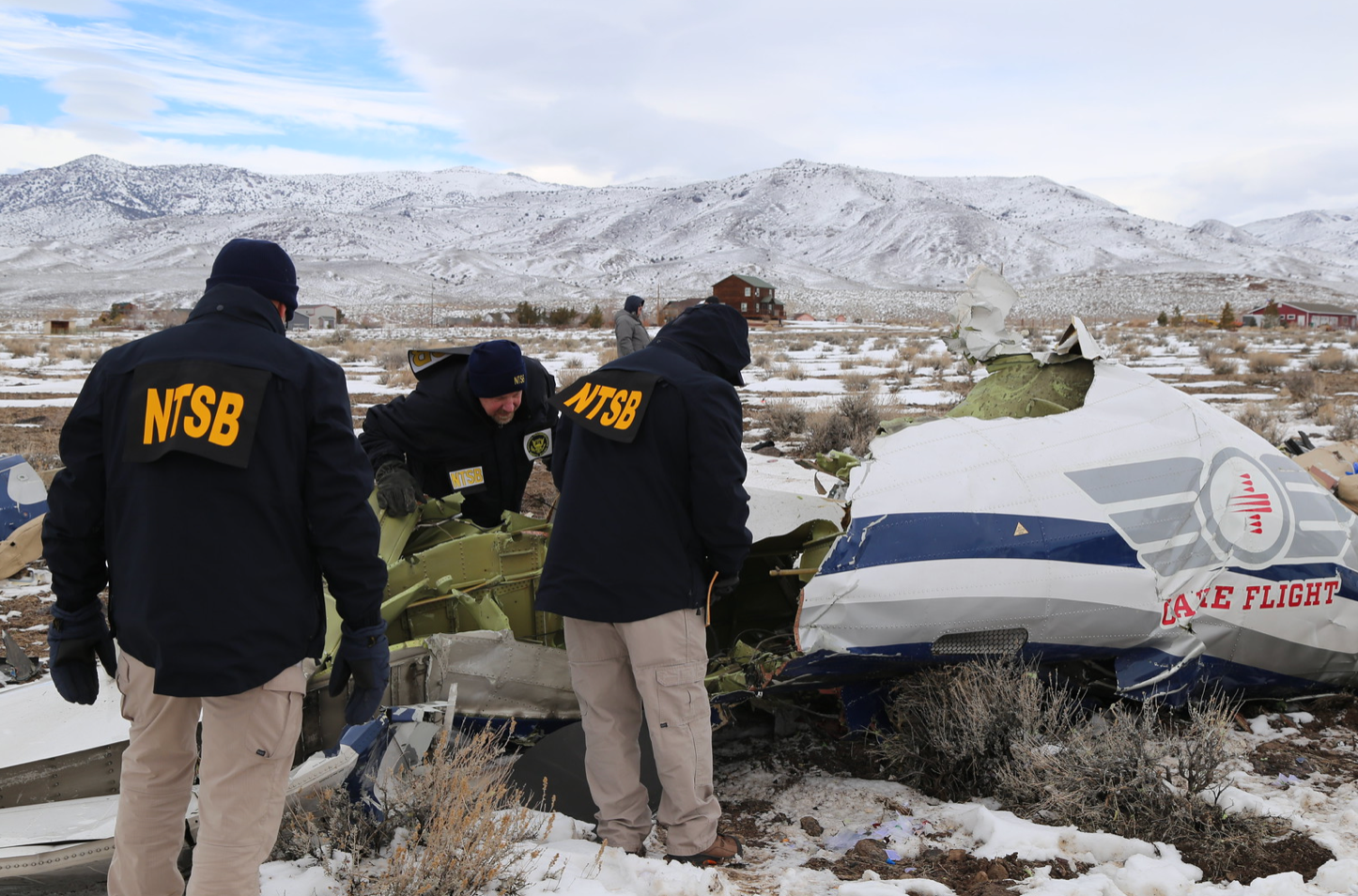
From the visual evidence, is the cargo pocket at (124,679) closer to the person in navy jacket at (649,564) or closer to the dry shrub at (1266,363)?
the person in navy jacket at (649,564)

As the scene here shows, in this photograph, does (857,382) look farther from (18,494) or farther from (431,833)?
(431,833)

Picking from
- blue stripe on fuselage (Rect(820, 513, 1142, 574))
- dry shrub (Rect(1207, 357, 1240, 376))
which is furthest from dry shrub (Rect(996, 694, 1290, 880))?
dry shrub (Rect(1207, 357, 1240, 376))

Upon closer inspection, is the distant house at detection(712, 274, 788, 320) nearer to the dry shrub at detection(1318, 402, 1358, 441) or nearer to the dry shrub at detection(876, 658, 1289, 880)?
the dry shrub at detection(1318, 402, 1358, 441)

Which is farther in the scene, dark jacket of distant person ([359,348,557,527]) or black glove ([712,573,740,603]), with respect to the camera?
dark jacket of distant person ([359,348,557,527])

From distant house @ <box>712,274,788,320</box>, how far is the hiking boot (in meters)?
46.2

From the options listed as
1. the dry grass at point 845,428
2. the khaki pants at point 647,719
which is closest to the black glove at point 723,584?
the khaki pants at point 647,719

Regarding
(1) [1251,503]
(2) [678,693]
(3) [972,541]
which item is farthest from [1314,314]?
(2) [678,693]

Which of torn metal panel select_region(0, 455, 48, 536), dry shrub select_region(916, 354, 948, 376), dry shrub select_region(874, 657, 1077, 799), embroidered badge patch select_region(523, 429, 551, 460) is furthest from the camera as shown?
dry shrub select_region(916, 354, 948, 376)

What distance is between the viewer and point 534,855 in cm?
302

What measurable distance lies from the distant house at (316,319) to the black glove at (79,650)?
47502mm

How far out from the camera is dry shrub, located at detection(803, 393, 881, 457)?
11281 millimetres

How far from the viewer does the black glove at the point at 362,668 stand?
2566mm

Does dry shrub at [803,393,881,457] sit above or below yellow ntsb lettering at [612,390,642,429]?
below

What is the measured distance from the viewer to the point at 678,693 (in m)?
3.22
